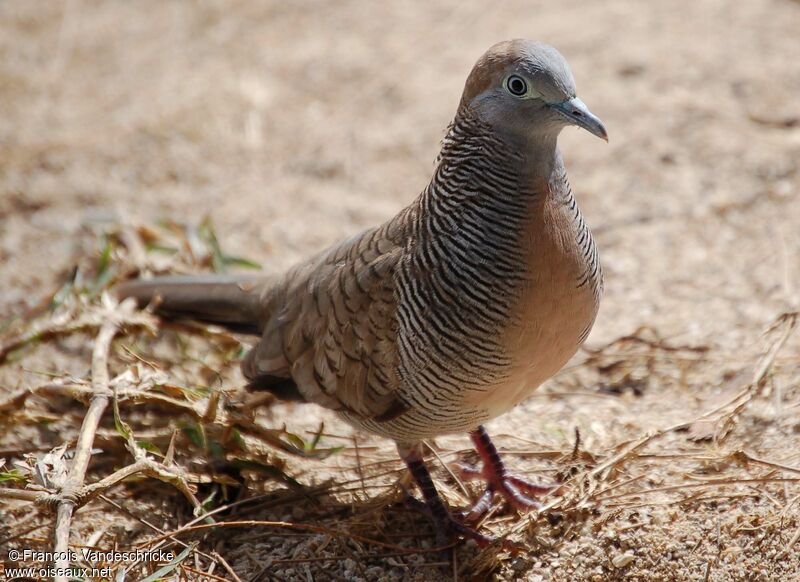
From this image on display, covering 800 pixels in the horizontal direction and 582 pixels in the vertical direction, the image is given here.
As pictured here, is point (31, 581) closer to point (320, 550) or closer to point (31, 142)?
point (320, 550)

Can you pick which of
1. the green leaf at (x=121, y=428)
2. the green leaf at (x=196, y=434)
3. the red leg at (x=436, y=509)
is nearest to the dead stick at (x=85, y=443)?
the green leaf at (x=121, y=428)

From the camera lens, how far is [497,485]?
398cm

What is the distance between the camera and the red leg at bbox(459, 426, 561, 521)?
154 inches

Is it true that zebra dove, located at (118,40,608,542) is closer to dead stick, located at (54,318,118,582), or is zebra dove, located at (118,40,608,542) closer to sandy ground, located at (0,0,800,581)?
sandy ground, located at (0,0,800,581)

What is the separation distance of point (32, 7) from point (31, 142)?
2.26 meters

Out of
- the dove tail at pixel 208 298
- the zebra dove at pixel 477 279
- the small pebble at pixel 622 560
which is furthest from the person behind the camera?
the dove tail at pixel 208 298

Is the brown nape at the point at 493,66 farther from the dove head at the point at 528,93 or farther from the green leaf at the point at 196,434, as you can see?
the green leaf at the point at 196,434

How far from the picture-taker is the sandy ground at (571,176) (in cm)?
370

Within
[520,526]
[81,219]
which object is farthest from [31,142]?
[520,526]

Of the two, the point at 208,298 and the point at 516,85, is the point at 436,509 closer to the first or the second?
the point at 208,298

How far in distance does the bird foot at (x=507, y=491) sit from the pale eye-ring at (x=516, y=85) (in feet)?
5.31

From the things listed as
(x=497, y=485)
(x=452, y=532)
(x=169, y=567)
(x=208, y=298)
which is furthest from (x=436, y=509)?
(x=208, y=298)

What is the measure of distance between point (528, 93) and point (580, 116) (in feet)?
0.65

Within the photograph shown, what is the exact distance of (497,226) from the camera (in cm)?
330
